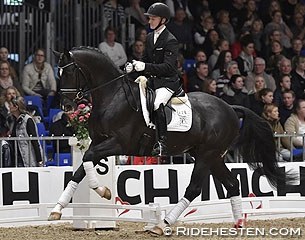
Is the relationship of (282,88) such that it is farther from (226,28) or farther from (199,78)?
(226,28)

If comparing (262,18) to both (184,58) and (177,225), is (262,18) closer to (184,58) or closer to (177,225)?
(184,58)

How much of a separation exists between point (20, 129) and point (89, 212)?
235 cm

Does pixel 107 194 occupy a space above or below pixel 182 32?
below

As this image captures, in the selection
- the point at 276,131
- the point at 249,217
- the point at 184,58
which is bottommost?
the point at 249,217

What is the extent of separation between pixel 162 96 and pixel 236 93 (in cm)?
557

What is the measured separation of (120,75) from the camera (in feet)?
41.8

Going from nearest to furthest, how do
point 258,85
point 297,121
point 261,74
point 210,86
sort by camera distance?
point 297,121 < point 210,86 < point 258,85 < point 261,74

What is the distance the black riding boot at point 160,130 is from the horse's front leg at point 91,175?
525 millimetres

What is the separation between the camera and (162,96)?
1268cm

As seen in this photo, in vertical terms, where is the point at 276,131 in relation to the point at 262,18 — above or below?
below

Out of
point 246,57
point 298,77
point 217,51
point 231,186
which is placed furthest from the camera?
point 246,57

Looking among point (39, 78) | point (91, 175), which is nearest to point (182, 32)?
point (39, 78)

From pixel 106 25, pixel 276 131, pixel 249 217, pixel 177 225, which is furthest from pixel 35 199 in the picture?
pixel 106 25

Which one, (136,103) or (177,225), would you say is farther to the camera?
(177,225)
